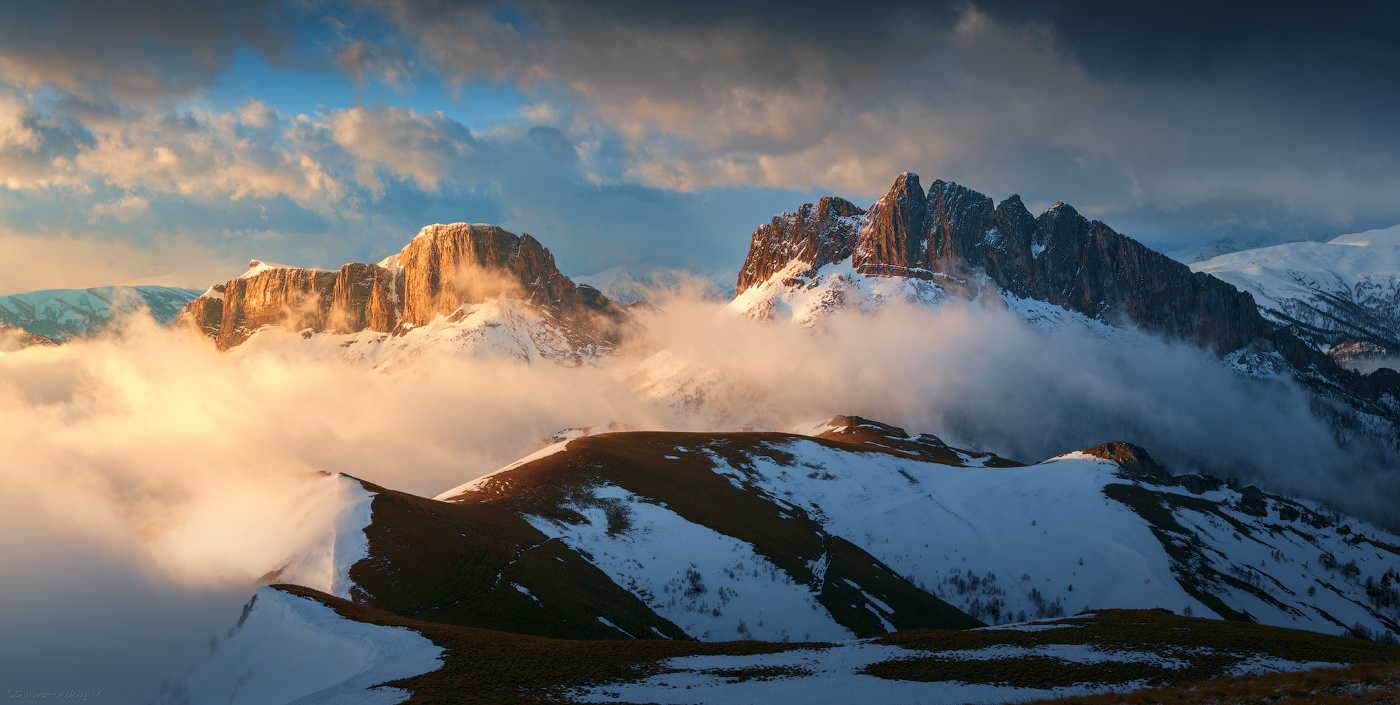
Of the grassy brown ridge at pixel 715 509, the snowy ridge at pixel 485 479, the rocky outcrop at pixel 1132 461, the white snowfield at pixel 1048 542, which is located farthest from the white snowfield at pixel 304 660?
the rocky outcrop at pixel 1132 461

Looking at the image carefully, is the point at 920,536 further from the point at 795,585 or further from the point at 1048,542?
the point at 795,585

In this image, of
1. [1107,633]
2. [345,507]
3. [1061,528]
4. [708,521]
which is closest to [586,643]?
[1107,633]

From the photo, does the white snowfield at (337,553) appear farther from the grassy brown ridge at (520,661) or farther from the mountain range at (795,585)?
the grassy brown ridge at (520,661)

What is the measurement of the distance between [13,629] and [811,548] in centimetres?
8462

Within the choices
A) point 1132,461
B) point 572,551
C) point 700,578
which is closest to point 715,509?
point 700,578

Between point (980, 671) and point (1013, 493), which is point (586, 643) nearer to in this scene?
point (980, 671)

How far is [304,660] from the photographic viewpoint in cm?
4038

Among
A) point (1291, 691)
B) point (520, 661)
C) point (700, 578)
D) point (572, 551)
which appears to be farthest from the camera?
point (700, 578)

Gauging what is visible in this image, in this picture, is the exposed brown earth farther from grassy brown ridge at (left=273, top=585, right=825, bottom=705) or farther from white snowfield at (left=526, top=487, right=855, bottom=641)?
grassy brown ridge at (left=273, top=585, right=825, bottom=705)

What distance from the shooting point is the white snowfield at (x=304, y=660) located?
1372 inches

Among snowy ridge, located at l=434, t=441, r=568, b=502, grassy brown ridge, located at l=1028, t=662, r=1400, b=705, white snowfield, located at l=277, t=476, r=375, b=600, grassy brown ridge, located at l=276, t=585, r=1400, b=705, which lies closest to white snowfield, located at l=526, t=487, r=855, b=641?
snowy ridge, located at l=434, t=441, r=568, b=502

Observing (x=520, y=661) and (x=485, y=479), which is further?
(x=485, y=479)

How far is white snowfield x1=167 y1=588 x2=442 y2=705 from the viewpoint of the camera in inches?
1372

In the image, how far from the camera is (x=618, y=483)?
109938mm
